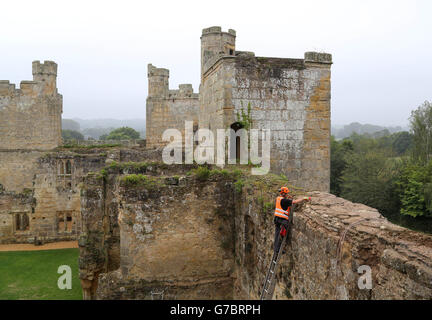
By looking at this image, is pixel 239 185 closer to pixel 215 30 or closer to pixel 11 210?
pixel 215 30

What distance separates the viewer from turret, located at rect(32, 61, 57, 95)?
2555 cm

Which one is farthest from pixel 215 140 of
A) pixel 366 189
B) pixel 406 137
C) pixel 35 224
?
pixel 406 137

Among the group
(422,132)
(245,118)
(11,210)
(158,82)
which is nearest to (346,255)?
(245,118)

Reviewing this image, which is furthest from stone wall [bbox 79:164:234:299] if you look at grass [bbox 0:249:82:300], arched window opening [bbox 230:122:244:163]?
grass [bbox 0:249:82:300]

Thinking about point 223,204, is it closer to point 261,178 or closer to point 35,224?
point 261,178

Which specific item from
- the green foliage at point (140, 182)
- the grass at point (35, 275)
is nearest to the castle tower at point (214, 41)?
the green foliage at point (140, 182)

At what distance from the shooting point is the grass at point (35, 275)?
1367 centimetres

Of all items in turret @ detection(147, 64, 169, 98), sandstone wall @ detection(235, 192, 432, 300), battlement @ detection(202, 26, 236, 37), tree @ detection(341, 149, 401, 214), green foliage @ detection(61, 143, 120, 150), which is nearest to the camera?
sandstone wall @ detection(235, 192, 432, 300)

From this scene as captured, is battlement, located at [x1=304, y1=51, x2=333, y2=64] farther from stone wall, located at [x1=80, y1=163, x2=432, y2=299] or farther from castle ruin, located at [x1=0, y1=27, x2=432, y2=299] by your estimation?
stone wall, located at [x1=80, y1=163, x2=432, y2=299]

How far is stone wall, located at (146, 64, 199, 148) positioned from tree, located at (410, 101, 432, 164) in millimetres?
19503

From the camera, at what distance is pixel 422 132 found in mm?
31609

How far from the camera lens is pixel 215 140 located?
10.6 meters

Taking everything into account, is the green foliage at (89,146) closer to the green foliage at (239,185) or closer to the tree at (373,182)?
the green foliage at (239,185)

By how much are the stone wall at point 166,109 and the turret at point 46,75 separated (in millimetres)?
6879
